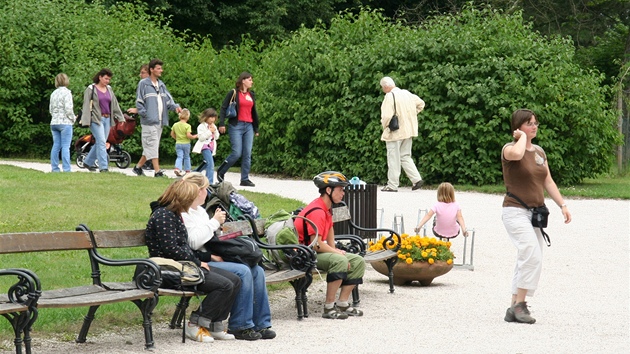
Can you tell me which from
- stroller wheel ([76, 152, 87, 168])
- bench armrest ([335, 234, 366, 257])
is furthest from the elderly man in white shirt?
bench armrest ([335, 234, 366, 257])

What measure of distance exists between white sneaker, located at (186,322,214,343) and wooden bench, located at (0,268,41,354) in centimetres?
145

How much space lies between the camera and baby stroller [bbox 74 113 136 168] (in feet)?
73.6

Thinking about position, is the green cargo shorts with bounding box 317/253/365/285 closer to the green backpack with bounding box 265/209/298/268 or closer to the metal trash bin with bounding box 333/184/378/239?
the green backpack with bounding box 265/209/298/268

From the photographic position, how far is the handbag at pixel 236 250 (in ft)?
26.6

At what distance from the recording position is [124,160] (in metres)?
23.0

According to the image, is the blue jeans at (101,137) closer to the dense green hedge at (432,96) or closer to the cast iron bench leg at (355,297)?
the dense green hedge at (432,96)

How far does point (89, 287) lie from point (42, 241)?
54 cm

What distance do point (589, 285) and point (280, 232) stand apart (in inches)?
143

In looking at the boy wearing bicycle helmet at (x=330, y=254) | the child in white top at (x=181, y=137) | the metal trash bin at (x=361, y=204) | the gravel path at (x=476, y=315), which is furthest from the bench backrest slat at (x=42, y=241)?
the child in white top at (x=181, y=137)

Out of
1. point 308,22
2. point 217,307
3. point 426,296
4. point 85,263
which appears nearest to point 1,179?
point 85,263

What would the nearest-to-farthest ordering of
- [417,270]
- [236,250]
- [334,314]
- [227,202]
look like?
[236,250] → [334,314] → [227,202] → [417,270]

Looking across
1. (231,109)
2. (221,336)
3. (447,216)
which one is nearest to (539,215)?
(221,336)

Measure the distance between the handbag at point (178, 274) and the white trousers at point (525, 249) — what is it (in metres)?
2.66

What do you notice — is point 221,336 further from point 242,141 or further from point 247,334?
point 242,141
